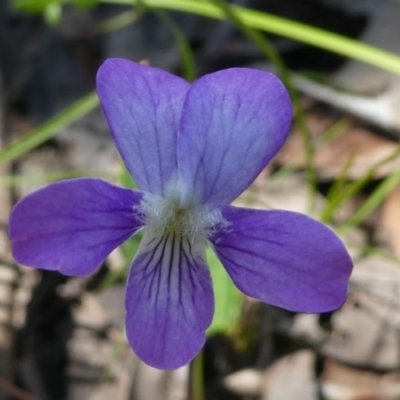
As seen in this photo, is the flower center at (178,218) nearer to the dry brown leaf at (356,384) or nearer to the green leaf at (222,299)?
the green leaf at (222,299)

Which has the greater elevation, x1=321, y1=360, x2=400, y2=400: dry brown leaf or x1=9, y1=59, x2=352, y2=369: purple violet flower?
x1=9, y1=59, x2=352, y2=369: purple violet flower

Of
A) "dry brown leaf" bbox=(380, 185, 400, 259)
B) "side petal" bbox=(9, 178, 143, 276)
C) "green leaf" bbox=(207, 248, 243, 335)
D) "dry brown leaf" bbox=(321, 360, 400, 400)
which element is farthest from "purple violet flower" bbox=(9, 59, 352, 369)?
"dry brown leaf" bbox=(380, 185, 400, 259)

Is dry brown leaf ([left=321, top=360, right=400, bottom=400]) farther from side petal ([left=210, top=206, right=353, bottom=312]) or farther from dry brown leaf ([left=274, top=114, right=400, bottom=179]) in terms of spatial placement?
side petal ([left=210, top=206, right=353, bottom=312])

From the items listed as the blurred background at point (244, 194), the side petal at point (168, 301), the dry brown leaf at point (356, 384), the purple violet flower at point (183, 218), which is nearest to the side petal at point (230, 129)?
the purple violet flower at point (183, 218)

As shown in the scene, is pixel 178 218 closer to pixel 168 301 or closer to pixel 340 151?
pixel 168 301

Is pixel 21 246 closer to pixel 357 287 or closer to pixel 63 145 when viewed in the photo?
pixel 357 287
